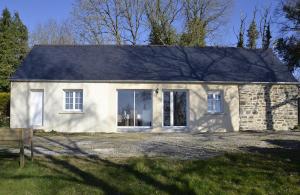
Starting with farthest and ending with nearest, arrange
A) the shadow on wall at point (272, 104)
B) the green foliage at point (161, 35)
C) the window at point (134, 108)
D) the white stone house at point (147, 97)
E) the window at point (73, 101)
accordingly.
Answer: the green foliage at point (161, 35) < the shadow on wall at point (272, 104) < the window at point (134, 108) < the window at point (73, 101) < the white stone house at point (147, 97)

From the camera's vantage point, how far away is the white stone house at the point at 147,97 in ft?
62.4

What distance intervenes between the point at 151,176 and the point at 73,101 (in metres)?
11.7

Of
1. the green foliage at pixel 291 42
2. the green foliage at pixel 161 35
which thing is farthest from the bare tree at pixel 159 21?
the green foliage at pixel 291 42

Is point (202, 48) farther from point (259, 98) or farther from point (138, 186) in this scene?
point (138, 186)

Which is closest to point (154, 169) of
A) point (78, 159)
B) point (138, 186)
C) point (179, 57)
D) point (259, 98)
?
point (138, 186)

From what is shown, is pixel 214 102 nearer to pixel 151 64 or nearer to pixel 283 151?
pixel 151 64

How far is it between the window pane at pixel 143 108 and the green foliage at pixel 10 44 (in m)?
15.5

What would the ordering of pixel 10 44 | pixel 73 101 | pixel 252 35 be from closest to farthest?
pixel 73 101 → pixel 10 44 → pixel 252 35

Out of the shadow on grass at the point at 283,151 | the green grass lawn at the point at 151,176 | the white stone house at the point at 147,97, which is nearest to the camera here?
the green grass lawn at the point at 151,176

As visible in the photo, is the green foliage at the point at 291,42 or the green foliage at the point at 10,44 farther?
the green foliage at the point at 10,44

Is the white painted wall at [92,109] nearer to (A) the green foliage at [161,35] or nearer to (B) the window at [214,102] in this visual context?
(B) the window at [214,102]

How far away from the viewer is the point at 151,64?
21.1 m

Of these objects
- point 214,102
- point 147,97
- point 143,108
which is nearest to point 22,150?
point 143,108

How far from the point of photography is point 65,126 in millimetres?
18891
